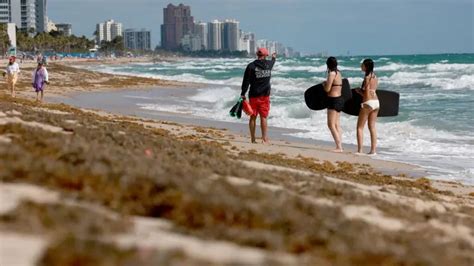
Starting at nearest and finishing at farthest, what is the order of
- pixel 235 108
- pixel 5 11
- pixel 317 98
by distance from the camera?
pixel 235 108 < pixel 317 98 < pixel 5 11

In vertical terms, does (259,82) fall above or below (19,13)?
below

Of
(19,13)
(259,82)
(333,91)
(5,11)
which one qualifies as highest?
(5,11)

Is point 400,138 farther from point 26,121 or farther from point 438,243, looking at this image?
point 438,243

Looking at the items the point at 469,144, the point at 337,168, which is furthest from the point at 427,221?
the point at 469,144

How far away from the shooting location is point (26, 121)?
7.95 meters

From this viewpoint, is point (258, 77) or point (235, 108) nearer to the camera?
point (258, 77)

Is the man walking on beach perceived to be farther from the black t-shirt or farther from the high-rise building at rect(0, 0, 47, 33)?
the high-rise building at rect(0, 0, 47, 33)

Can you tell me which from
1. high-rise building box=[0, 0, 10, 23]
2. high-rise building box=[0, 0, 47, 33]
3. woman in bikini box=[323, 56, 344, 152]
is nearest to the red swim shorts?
woman in bikini box=[323, 56, 344, 152]

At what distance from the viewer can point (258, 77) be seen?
11.2m

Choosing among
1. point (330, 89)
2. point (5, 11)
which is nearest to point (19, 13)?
point (5, 11)

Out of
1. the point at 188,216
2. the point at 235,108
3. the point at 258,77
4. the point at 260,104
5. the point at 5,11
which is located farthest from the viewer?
the point at 5,11

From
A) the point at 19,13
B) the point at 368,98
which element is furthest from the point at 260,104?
the point at 19,13

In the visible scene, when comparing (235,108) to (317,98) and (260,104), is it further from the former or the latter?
(317,98)

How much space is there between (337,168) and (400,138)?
5.74m
